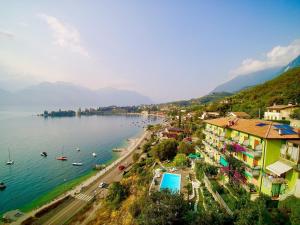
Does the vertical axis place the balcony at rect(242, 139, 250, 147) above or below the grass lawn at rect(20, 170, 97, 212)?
above

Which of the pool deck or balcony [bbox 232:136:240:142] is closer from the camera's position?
balcony [bbox 232:136:240:142]

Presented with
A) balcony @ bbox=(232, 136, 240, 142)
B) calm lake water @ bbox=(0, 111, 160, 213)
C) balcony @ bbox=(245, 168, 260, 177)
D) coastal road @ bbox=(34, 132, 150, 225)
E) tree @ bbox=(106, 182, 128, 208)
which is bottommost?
calm lake water @ bbox=(0, 111, 160, 213)

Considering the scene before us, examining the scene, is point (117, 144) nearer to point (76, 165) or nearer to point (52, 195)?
point (76, 165)

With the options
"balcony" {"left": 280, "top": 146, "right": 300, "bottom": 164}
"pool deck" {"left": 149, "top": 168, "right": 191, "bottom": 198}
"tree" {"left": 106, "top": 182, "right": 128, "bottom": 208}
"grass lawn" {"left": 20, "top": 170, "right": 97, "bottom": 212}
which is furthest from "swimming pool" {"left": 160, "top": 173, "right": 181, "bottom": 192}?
"grass lawn" {"left": 20, "top": 170, "right": 97, "bottom": 212}

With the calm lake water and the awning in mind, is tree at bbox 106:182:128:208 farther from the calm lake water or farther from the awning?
the awning

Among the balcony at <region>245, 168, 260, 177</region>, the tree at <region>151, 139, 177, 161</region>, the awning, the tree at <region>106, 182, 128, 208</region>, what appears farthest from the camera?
the tree at <region>151, 139, 177, 161</region>

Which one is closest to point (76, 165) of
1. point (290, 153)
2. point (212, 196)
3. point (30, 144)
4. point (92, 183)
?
point (92, 183)

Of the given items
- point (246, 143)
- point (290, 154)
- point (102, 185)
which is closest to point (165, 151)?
point (102, 185)
